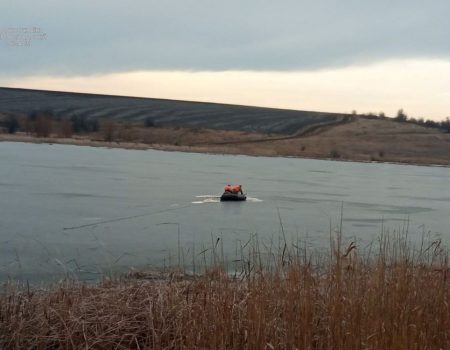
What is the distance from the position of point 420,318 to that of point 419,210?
16.0m

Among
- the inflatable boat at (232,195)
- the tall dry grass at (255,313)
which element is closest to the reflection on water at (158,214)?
the inflatable boat at (232,195)

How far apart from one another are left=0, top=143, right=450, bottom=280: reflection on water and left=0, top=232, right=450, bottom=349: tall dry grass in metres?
2.46

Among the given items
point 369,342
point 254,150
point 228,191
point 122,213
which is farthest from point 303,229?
point 254,150

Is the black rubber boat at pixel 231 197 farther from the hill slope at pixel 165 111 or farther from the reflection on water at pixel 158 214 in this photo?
the hill slope at pixel 165 111

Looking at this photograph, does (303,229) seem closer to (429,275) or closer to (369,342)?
(429,275)

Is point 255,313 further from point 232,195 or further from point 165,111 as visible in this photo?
point 165,111

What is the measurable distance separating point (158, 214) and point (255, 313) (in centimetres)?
1053

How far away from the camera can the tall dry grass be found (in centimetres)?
496

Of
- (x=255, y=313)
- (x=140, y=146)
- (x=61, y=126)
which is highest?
(x=61, y=126)

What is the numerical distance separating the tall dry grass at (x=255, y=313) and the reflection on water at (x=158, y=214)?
2.46 meters

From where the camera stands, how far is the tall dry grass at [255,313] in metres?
4.96

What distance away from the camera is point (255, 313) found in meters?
5.17

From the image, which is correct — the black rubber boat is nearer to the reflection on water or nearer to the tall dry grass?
the reflection on water

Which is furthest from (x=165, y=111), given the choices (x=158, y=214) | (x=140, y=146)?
(x=158, y=214)
